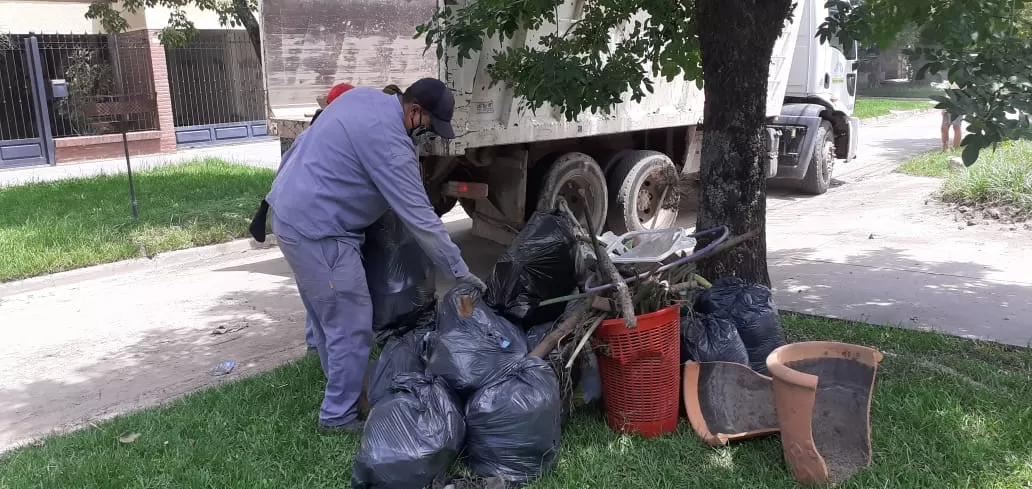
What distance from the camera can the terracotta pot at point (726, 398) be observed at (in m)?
3.60

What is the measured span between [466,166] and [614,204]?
1.57m

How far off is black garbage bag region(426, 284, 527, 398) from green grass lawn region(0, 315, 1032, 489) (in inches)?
18.6

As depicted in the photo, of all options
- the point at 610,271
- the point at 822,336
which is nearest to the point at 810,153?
the point at 822,336

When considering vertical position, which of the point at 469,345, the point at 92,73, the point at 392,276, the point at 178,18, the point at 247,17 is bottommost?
the point at 469,345

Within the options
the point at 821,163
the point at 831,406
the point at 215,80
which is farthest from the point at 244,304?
the point at 215,80

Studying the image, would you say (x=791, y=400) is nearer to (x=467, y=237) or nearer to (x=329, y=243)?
(x=329, y=243)

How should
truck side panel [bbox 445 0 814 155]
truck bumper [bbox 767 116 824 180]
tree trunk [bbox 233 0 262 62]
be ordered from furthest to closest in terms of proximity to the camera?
truck bumper [bbox 767 116 824 180]
tree trunk [bbox 233 0 262 62]
truck side panel [bbox 445 0 814 155]

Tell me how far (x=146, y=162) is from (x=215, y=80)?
340 centimetres

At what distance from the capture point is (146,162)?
533 inches

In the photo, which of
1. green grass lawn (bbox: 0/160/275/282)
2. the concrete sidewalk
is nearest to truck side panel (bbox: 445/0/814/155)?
green grass lawn (bbox: 0/160/275/282)

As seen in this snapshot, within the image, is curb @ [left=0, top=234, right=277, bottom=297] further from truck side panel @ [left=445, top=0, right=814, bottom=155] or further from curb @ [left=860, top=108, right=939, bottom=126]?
curb @ [left=860, top=108, right=939, bottom=126]

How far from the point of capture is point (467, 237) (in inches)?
336

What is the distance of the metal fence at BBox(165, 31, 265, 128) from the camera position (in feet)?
52.2

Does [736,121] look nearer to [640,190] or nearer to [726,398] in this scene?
[726,398]
